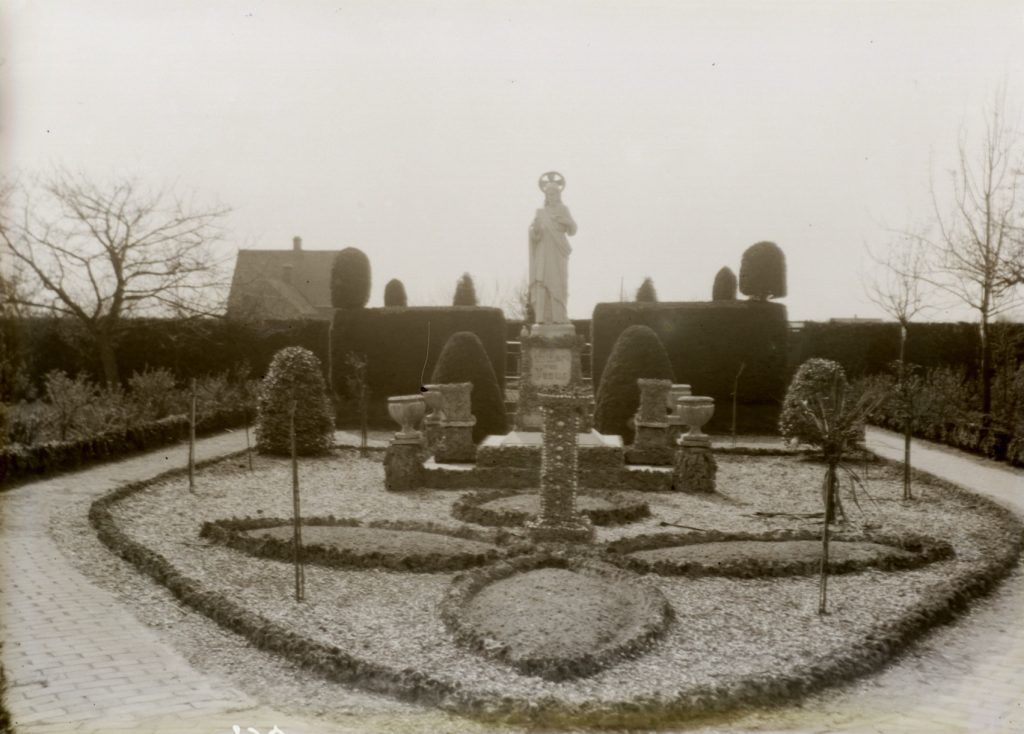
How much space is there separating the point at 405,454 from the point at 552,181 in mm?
5520

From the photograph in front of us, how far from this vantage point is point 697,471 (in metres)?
11.8

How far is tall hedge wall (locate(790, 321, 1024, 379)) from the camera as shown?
73.6 feet

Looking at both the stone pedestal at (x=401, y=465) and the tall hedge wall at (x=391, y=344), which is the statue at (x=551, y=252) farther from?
the tall hedge wall at (x=391, y=344)

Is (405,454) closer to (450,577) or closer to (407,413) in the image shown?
(407,413)

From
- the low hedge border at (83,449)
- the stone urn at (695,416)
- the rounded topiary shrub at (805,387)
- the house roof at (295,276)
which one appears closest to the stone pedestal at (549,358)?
the stone urn at (695,416)

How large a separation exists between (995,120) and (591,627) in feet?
54.1

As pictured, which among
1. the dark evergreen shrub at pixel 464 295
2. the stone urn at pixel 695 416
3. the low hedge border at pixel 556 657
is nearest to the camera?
the low hedge border at pixel 556 657

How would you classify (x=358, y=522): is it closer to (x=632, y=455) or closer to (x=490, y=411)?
(x=632, y=455)

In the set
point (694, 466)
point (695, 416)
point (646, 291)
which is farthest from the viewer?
point (646, 291)

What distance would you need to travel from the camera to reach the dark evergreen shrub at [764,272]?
22234mm

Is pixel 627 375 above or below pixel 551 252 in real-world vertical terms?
below

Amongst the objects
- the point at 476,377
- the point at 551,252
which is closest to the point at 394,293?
the point at 476,377

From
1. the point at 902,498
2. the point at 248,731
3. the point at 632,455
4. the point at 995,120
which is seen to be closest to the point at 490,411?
the point at 632,455

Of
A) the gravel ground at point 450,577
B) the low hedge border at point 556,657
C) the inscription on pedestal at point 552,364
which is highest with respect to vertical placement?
the inscription on pedestal at point 552,364
